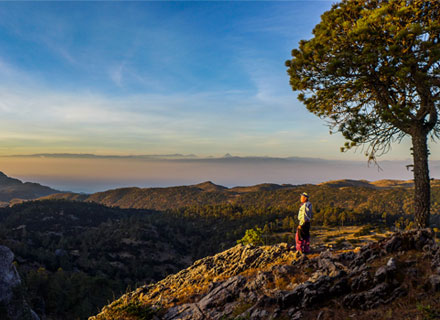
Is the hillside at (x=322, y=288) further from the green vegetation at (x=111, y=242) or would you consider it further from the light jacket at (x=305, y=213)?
the green vegetation at (x=111, y=242)

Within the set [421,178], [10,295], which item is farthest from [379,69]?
[10,295]

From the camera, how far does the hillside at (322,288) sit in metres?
8.07

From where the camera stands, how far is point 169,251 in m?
130

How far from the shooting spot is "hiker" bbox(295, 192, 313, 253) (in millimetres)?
13141

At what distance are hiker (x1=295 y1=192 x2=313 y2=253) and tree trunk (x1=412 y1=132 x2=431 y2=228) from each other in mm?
5434

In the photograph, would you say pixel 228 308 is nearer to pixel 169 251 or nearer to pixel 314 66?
pixel 314 66

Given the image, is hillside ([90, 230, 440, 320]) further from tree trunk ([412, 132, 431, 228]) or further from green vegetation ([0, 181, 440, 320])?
green vegetation ([0, 181, 440, 320])

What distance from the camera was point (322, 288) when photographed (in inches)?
369

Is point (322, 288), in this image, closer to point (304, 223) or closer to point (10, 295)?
point (304, 223)

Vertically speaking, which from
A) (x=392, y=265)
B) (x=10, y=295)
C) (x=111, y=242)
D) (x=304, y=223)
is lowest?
(x=111, y=242)

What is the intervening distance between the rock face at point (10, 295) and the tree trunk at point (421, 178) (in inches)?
2118

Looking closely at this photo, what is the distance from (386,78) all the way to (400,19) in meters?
2.75

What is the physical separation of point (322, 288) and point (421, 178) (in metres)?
8.65

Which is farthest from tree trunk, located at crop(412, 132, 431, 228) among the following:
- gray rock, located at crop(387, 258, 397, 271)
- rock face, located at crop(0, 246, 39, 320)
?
rock face, located at crop(0, 246, 39, 320)
